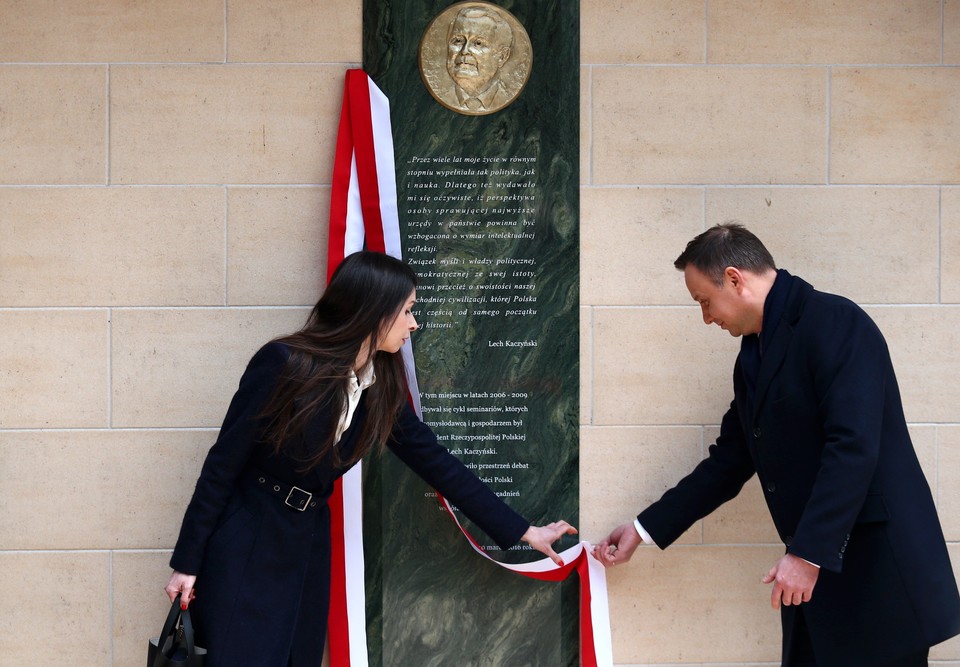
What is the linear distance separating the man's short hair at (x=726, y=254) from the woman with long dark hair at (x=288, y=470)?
848 millimetres

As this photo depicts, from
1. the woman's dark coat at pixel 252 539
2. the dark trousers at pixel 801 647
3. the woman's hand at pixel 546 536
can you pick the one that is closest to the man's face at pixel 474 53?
the woman's dark coat at pixel 252 539

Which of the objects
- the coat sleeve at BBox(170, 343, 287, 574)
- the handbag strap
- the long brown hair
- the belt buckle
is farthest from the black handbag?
the long brown hair

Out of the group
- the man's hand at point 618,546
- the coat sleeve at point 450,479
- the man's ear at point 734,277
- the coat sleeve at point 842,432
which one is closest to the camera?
the coat sleeve at point 842,432

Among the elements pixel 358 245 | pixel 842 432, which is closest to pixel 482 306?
pixel 358 245

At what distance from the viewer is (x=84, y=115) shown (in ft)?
10.5

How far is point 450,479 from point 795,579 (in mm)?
Answer: 1063

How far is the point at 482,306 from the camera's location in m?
3.21

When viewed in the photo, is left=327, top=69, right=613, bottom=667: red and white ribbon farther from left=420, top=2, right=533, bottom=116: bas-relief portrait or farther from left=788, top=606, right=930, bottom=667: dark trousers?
left=788, top=606, right=930, bottom=667: dark trousers

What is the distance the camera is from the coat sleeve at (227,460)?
8.17ft

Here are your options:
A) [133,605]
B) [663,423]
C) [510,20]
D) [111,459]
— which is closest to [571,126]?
[510,20]

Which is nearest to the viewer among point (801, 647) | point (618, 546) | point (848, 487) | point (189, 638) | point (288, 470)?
point (848, 487)

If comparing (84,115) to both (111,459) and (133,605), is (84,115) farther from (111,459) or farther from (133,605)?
(133,605)

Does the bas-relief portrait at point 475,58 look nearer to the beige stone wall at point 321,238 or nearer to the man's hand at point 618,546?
the beige stone wall at point 321,238

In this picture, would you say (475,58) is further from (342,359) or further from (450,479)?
(450,479)
